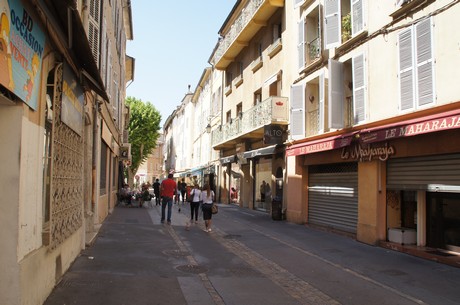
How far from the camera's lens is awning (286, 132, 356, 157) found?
12237mm

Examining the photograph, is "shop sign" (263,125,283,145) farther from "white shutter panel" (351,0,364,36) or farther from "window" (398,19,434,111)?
"window" (398,19,434,111)

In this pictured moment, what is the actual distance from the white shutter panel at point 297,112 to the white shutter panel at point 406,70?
18.7 feet

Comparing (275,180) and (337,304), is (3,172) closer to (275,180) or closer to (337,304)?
(337,304)

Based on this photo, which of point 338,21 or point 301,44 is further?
point 301,44

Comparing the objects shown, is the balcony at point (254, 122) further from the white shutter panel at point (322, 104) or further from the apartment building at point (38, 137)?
the apartment building at point (38, 137)

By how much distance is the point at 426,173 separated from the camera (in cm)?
995

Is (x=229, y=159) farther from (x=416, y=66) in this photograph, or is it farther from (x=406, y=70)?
(x=416, y=66)

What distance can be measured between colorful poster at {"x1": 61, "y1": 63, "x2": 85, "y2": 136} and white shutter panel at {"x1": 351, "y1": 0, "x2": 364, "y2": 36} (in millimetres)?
7895

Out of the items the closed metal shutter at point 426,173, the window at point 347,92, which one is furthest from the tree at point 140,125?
the closed metal shutter at point 426,173

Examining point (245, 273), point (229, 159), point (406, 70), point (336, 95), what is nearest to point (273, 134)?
point (336, 95)

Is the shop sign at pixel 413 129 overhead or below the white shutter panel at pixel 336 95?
below

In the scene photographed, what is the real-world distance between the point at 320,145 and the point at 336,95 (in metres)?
1.72

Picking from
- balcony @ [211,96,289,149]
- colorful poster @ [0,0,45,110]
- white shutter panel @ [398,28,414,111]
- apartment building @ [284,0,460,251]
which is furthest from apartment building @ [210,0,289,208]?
colorful poster @ [0,0,45,110]

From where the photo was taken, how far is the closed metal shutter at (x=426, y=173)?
9195 millimetres
